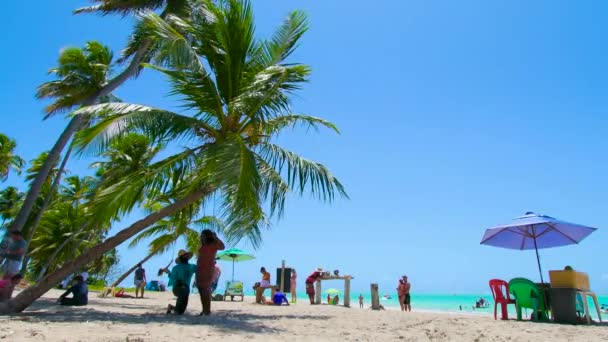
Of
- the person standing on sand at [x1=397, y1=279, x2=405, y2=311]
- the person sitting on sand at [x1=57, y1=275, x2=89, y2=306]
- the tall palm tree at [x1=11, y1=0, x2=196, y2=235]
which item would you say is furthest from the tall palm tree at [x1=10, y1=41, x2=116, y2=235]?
the person standing on sand at [x1=397, y1=279, x2=405, y2=311]

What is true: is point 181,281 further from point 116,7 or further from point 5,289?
point 116,7

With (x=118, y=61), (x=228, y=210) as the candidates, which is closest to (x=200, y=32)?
(x=228, y=210)

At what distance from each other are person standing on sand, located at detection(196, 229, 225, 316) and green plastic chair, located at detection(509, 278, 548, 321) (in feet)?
19.7

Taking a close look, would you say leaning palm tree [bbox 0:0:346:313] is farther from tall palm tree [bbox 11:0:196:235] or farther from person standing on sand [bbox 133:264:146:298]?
person standing on sand [bbox 133:264:146:298]

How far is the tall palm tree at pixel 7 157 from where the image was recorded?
21366mm

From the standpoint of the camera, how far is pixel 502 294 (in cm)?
930

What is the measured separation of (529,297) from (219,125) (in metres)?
7.18

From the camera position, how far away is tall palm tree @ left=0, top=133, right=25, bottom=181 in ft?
70.1

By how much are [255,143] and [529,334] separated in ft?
19.4

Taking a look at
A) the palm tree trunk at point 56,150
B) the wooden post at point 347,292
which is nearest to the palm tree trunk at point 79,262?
the palm tree trunk at point 56,150

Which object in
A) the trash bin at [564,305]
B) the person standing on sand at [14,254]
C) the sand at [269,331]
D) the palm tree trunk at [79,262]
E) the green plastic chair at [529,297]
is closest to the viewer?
the sand at [269,331]

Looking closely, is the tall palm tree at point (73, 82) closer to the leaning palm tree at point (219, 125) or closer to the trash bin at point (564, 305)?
the leaning palm tree at point (219, 125)

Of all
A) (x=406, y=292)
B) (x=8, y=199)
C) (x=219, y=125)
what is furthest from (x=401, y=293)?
(x=8, y=199)

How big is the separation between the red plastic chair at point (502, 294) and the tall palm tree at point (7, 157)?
73.0 feet
